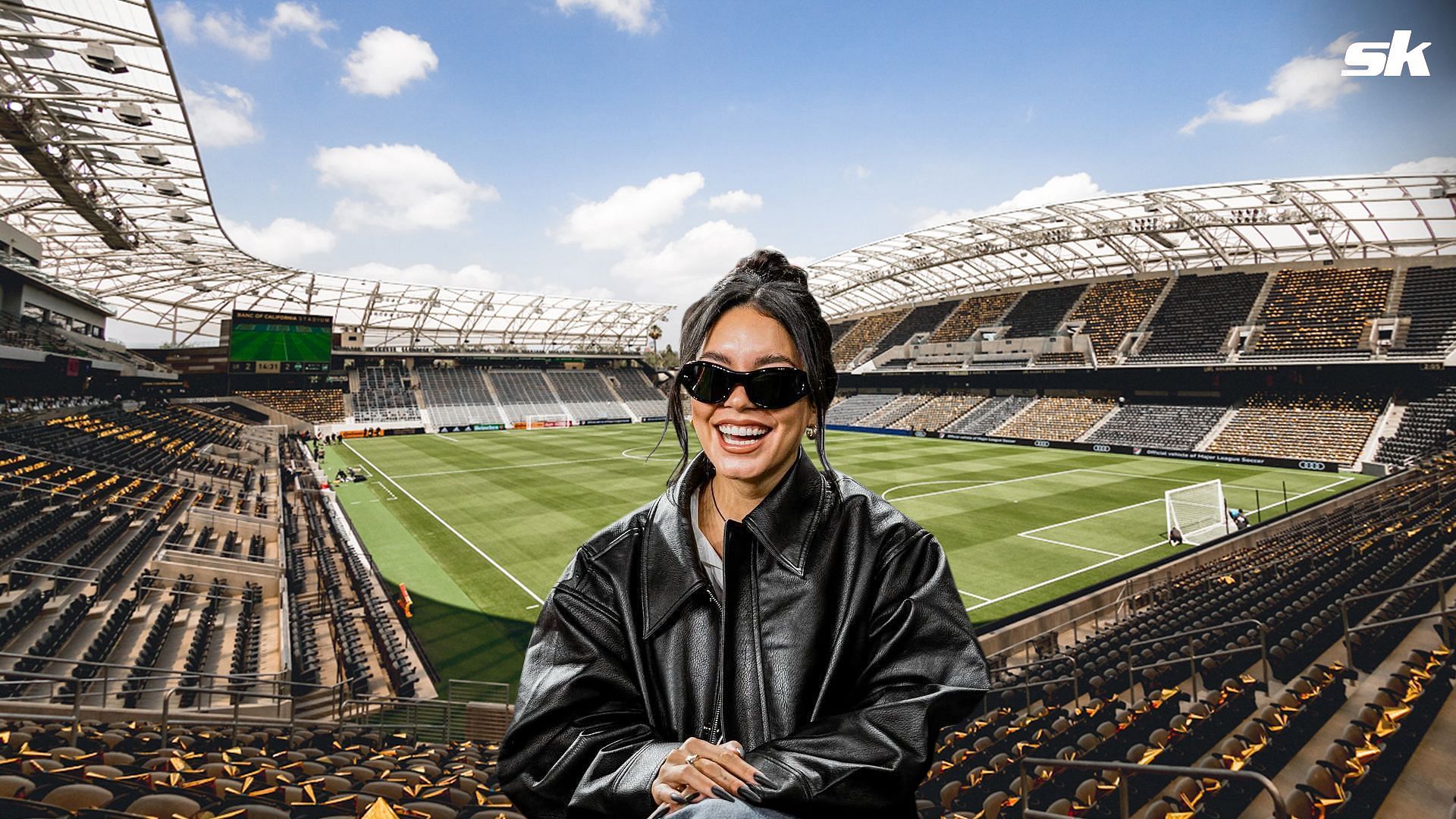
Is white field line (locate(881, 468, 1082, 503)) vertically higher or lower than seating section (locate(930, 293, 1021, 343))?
lower

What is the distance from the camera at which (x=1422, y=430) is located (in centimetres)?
2959

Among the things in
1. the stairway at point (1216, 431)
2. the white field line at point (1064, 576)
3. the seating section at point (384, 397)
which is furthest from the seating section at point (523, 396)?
the white field line at point (1064, 576)

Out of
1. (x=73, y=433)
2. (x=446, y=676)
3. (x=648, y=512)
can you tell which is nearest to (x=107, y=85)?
(x=73, y=433)

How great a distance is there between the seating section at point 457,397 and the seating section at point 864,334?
117ft

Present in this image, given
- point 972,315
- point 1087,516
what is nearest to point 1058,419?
point 972,315

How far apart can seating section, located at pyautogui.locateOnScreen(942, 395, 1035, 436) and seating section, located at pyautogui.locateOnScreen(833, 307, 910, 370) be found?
17087mm

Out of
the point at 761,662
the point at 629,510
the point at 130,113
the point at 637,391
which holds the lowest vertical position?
the point at 629,510

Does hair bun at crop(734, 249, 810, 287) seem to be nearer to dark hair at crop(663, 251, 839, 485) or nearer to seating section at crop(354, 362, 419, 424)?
dark hair at crop(663, 251, 839, 485)

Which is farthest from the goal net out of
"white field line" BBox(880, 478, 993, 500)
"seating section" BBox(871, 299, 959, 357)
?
"seating section" BBox(871, 299, 959, 357)

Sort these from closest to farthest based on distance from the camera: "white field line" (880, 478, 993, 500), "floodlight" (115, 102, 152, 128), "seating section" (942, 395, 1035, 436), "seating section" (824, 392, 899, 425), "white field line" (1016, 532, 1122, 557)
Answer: "floodlight" (115, 102, 152, 128) → "white field line" (1016, 532, 1122, 557) → "white field line" (880, 478, 993, 500) → "seating section" (942, 395, 1035, 436) → "seating section" (824, 392, 899, 425)

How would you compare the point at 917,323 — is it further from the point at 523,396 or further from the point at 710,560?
the point at 710,560

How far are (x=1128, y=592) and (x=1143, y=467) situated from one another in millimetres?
22986

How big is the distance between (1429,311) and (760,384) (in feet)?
164

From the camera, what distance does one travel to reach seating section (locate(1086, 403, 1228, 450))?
123 ft
